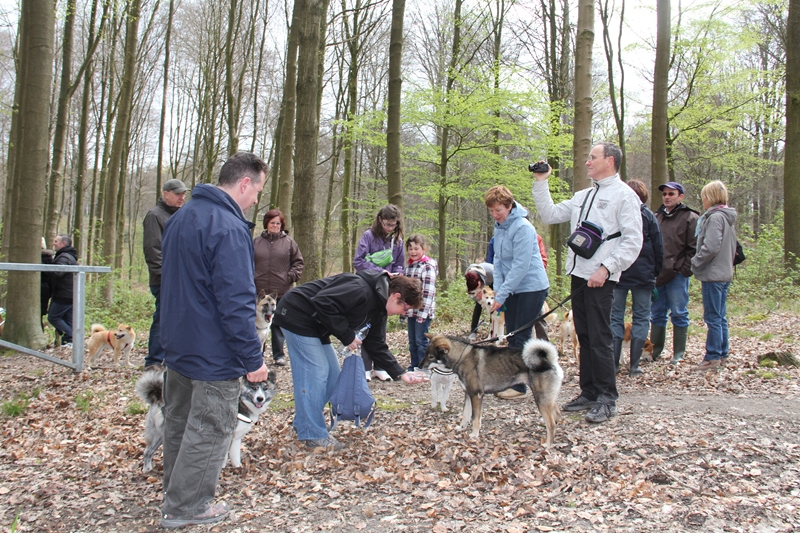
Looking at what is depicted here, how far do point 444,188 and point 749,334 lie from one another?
8202 mm

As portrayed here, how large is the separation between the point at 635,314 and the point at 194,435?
5111mm

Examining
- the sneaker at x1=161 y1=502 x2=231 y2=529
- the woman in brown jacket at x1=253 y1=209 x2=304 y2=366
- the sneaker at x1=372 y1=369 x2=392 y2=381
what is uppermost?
the woman in brown jacket at x1=253 y1=209 x2=304 y2=366

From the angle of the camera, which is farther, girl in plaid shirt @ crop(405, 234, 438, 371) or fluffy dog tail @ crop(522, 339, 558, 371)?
girl in plaid shirt @ crop(405, 234, 438, 371)

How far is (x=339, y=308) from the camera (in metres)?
4.05

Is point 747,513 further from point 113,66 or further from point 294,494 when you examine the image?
point 113,66

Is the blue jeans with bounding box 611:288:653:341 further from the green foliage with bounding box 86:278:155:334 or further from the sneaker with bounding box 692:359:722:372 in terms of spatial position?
the green foliage with bounding box 86:278:155:334

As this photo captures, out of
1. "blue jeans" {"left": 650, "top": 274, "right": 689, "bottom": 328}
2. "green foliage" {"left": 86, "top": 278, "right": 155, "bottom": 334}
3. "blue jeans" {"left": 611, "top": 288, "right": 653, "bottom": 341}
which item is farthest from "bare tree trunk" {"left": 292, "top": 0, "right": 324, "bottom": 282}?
"green foliage" {"left": 86, "top": 278, "right": 155, "bottom": 334}

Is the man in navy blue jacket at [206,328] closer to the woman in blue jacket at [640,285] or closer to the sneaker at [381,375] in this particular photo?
the sneaker at [381,375]

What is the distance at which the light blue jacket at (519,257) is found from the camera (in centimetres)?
527

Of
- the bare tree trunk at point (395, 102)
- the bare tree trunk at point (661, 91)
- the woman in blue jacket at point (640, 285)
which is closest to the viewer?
the woman in blue jacket at point (640, 285)

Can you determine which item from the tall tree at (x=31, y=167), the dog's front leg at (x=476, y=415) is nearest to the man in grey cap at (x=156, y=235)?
the tall tree at (x=31, y=167)

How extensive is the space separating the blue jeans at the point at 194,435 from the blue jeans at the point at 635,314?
4487 millimetres

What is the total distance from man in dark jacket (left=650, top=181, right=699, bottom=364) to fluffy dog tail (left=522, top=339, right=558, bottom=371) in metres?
2.89

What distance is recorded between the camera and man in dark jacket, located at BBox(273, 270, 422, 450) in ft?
13.3
